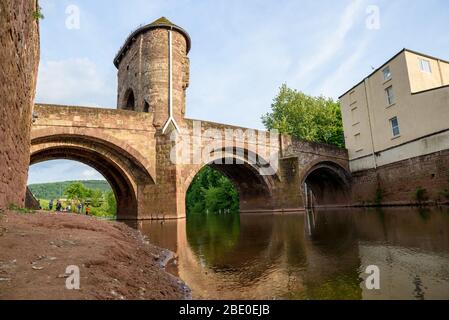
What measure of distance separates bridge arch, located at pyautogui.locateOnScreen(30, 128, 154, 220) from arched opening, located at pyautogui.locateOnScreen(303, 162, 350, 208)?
46.7ft

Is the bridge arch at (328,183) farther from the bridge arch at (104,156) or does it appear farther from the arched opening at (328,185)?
the bridge arch at (104,156)

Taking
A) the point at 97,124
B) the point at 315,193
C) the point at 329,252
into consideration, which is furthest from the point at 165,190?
the point at 315,193

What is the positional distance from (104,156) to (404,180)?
19223 mm

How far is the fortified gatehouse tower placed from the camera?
14.7m

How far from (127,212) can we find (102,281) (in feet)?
44.2

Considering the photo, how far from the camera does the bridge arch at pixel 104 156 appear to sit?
40.3ft

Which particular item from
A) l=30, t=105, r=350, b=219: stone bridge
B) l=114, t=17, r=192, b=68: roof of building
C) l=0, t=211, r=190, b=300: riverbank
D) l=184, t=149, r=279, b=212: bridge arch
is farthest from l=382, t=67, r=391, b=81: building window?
l=0, t=211, r=190, b=300: riverbank

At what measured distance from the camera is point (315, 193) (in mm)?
29781

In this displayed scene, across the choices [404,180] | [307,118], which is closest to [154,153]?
[404,180]

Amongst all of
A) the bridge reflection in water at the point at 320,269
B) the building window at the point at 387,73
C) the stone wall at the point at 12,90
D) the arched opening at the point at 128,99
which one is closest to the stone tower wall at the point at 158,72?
the arched opening at the point at 128,99
